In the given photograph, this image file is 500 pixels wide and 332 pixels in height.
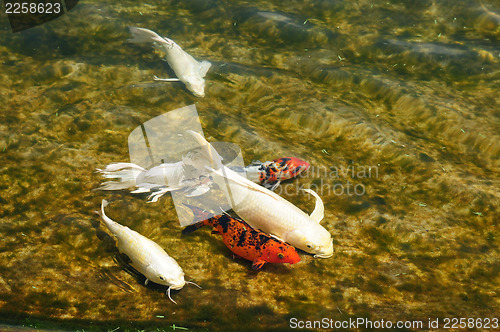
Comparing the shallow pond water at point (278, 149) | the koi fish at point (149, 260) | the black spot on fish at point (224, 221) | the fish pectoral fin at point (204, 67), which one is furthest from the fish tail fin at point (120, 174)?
the fish pectoral fin at point (204, 67)

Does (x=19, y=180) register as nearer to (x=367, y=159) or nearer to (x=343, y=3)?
(x=367, y=159)

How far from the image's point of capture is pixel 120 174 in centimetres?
519

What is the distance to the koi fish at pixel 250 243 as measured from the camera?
13.6 feet

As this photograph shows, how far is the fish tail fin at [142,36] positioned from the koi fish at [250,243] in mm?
4609

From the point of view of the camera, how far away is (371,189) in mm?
5492

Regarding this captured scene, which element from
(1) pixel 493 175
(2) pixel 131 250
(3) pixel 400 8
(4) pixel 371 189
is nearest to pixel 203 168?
(2) pixel 131 250

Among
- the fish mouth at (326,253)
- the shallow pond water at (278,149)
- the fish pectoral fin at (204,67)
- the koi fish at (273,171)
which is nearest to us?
the shallow pond water at (278,149)

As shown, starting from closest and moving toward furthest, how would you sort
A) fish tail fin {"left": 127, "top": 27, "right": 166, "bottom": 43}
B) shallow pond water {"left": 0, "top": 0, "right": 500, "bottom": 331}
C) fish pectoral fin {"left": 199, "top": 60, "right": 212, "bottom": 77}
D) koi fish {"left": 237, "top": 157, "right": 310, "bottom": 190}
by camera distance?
shallow pond water {"left": 0, "top": 0, "right": 500, "bottom": 331} < koi fish {"left": 237, "top": 157, "right": 310, "bottom": 190} < fish pectoral fin {"left": 199, "top": 60, "right": 212, "bottom": 77} < fish tail fin {"left": 127, "top": 27, "right": 166, "bottom": 43}

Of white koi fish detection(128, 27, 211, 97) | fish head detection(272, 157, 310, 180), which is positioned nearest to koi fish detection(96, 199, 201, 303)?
fish head detection(272, 157, 310, 180)

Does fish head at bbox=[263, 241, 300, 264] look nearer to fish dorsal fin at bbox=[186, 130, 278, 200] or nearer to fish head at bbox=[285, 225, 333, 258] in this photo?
fish head at bbox=[285, 225, 333, 258]

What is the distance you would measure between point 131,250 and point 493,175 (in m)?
5.14

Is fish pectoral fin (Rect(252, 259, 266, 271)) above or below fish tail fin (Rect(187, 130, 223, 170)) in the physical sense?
below

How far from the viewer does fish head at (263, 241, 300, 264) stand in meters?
4.12

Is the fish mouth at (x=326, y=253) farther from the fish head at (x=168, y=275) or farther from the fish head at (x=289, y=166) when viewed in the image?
the fish head at (x=168, y=275)
